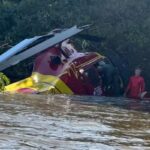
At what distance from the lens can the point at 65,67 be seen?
1839 centimetres

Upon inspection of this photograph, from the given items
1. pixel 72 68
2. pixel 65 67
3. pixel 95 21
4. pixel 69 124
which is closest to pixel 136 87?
pixel 72 68

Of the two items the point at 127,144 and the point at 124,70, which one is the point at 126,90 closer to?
the point at 124,70

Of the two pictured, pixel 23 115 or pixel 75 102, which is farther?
pixel 75 102

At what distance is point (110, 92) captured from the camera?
19359 mm

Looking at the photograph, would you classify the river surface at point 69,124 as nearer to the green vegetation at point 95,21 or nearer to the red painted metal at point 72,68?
the red painted metal at point 72,68

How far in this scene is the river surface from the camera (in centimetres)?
848

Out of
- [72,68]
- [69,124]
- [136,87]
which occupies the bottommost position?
[69,124]

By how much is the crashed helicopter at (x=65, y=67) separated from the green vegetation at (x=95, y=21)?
1.22m

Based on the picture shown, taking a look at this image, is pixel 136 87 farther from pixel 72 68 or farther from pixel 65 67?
pixel 65 67

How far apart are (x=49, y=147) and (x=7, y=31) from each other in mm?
14685

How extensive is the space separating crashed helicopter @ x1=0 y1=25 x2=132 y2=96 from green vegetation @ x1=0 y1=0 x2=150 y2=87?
3.99 feet

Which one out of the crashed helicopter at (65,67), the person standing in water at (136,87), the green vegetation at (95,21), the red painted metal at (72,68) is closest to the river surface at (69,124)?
the crashed helicopter at (65,67)

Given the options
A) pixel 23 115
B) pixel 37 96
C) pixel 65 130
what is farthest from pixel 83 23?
pixel 65 130

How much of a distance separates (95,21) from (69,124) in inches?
442
